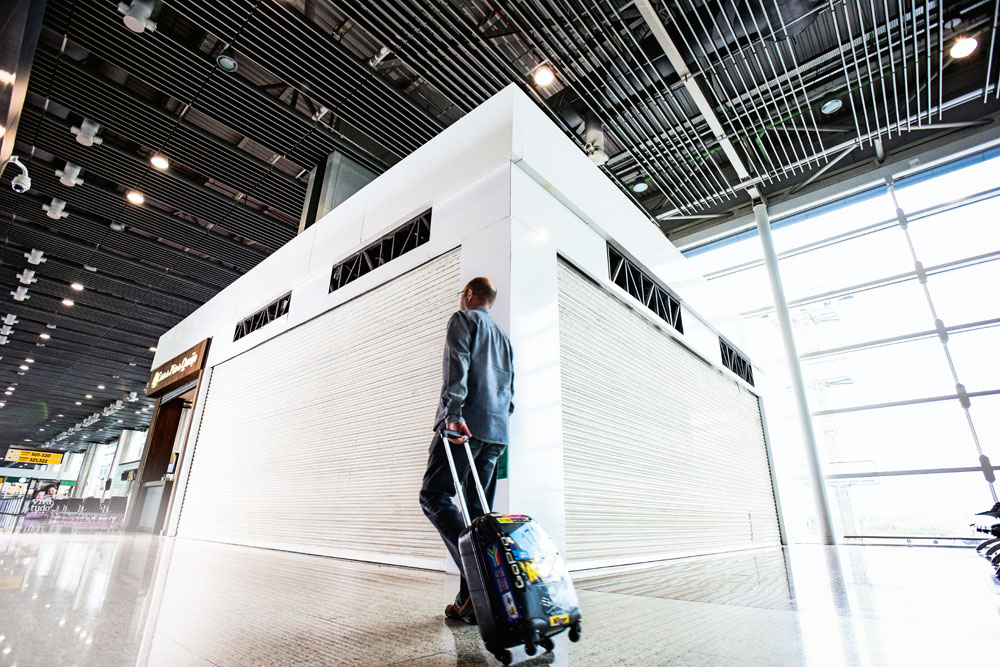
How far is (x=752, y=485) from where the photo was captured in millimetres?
7562

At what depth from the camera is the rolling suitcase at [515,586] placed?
1.31m

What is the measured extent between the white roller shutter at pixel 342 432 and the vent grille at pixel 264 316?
389 millimetres

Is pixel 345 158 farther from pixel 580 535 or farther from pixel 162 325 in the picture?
pixel 162 325

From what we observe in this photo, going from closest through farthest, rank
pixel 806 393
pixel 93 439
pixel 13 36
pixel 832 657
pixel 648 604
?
pixel 832 657 → pixel 648 604 → pixel 13 36 → pixel 806 393 → pixel 93 439

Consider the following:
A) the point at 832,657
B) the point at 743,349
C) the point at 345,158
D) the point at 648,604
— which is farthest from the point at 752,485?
the point at 345,158

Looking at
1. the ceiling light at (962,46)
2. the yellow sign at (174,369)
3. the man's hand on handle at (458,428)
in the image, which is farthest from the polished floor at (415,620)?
the ceiling light at (962,46)

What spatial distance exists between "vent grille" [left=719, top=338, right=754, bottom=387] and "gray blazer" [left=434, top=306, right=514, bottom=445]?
6.26 meters

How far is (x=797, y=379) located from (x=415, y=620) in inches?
361

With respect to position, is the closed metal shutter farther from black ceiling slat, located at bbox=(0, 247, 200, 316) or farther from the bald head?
black ceiling slat, located at bbox=(0, 247, 200, 316)

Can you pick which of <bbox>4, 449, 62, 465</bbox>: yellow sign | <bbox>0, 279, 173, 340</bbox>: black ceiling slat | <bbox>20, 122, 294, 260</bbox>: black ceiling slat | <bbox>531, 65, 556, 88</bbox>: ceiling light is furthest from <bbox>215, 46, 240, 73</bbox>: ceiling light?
<bbox>4, 449, 62, 465</bbox>: yellow sign

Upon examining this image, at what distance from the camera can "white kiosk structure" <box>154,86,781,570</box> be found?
11.9 feet

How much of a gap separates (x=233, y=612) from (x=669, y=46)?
7.00 meters

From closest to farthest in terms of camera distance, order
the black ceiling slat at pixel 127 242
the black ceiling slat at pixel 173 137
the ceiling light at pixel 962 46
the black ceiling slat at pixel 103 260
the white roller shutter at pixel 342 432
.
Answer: the white roller shutter at pixel 342 432 → the black ceiling slat at pixel 173 137 → the ceiling light at pixel 962 46 → the black ceiling slat at pixel 127 242 → the black ceiling slat at pixel 103 260

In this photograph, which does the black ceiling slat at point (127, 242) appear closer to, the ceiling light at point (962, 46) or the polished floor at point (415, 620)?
the polished floor at point (415, 620)
